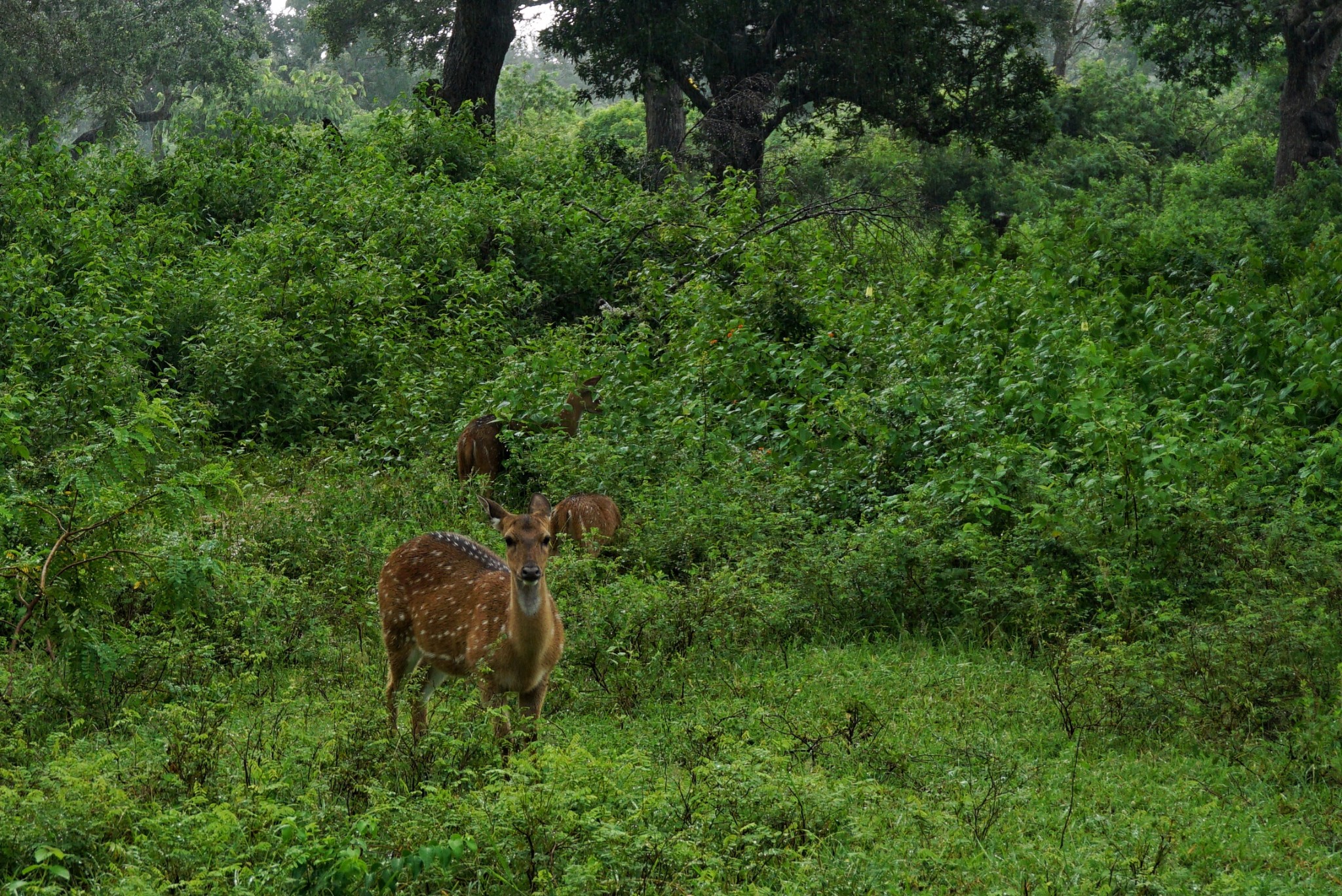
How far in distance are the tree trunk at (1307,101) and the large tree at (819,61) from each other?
7146mm

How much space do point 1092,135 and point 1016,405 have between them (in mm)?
29852

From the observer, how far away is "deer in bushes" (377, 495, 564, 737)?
6754 millimetres

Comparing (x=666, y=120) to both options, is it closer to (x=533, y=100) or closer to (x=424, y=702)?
(x=424, y=702)

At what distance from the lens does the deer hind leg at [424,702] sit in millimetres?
6906

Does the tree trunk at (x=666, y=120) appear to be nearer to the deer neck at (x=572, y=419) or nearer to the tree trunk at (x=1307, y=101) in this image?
the tree trunk at (x=1307, y=101)

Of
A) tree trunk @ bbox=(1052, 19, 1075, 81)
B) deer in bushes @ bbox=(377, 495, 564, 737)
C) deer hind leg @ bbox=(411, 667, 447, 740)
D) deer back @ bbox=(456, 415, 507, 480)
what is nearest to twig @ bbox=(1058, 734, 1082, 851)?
deer in bushes @ bbox=(377, 495, 564, 737)

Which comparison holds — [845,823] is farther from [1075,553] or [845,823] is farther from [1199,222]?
[1199,222]

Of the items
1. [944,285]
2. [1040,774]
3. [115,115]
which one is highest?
[115,115]

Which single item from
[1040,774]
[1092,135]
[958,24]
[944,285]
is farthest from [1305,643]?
[1092,135]

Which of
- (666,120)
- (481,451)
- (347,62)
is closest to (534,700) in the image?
(481,451)

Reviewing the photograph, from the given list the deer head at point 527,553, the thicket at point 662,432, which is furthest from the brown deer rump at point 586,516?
the deer head at point 527,553

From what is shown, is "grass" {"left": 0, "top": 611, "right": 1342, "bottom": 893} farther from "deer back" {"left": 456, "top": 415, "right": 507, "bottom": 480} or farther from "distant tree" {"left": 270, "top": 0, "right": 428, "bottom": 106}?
"distant tree" {"left": 270, "top": 0, "right": 428, "bottom": 106}

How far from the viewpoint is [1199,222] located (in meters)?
21.7

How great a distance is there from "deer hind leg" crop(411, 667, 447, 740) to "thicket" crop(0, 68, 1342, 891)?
0.61 metres
